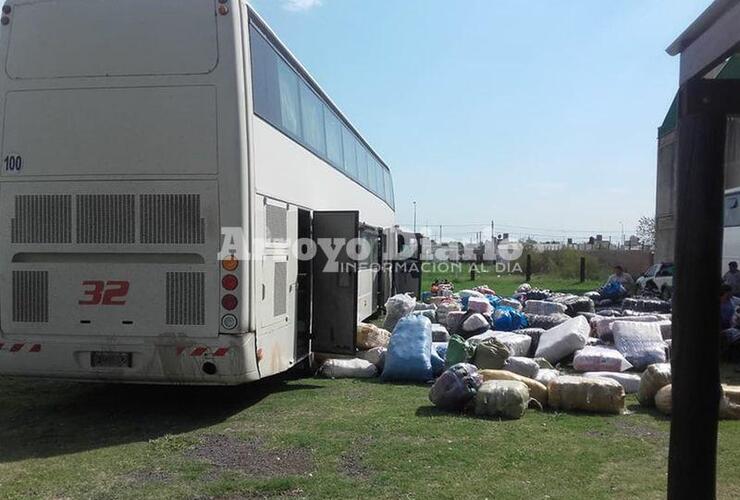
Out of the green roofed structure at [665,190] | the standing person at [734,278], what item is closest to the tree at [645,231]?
the green roofed structure at [665,190]

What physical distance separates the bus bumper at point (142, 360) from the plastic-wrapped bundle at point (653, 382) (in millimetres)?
4459

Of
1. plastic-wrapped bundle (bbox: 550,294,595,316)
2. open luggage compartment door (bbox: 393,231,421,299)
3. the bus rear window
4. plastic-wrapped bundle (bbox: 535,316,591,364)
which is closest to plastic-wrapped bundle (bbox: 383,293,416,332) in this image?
plastic-wrapped bundle (bbox: 550,294,595,316)

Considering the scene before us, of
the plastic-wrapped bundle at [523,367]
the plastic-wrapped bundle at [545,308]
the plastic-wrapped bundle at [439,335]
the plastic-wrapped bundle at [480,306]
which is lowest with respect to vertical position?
the plastic-wrapped bundle at [523,367]

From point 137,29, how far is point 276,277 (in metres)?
3.01

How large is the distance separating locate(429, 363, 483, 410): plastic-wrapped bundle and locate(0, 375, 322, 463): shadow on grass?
2.26 meters

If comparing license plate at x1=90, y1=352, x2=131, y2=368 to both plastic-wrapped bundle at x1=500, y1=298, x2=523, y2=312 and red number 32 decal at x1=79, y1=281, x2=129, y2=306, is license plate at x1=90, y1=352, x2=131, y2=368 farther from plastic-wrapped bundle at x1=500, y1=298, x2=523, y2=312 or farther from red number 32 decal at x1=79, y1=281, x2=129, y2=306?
plastic-wrapped bundle at x1=500, y1=298, x2=523, y2=312

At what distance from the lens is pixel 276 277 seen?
8.01m

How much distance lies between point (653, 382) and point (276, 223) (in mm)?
4673

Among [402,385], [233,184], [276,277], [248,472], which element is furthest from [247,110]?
[402,385]

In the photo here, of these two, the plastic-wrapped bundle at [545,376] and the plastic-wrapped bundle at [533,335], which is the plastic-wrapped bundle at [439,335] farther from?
the plastic-wrapped bundle at [545,376]

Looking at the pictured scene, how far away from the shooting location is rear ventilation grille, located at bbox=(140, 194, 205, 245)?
688 cm

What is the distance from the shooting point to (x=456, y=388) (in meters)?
7.49

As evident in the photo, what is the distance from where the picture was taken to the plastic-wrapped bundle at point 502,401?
7.23 metres

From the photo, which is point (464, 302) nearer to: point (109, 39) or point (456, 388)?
point (456, 388)
